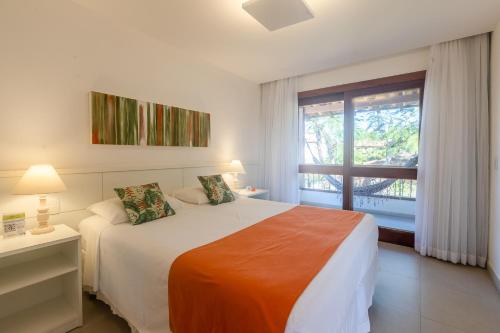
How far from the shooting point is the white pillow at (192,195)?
276cm

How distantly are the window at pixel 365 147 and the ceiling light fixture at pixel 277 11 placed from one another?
70.9 inches

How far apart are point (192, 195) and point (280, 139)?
2006 millimetres

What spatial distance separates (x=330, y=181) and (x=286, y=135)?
3.48ft

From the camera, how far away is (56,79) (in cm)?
203

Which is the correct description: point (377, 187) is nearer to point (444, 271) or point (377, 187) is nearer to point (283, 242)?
point (444, 271)

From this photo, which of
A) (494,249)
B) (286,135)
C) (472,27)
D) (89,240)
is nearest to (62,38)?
(89,240)

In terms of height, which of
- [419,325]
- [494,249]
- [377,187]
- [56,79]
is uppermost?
[56,79]

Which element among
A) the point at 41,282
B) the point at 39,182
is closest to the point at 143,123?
the point at 39,182

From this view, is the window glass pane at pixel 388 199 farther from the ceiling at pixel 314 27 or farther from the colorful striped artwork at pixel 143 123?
the colorful striped artwork at pixel 143 123

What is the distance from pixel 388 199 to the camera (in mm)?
3479

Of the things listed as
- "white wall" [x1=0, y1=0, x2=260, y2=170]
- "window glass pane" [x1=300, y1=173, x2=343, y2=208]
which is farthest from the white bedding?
"window glass pane" [x1=300, y1=173, x2=343, y2=208]

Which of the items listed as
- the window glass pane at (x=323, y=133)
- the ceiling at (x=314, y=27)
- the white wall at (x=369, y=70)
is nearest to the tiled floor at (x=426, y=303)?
the window glass pane at (x=323, y=133)

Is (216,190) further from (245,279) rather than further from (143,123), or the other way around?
(245,279)

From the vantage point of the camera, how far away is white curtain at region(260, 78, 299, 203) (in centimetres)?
403
